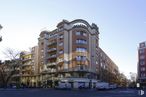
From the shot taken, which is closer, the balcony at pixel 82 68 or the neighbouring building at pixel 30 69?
the balcony at pixel 82 68

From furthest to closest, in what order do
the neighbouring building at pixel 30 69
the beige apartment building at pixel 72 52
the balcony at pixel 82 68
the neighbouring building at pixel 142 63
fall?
the neighbouring building at pixel 142 63 < the neighbouring building at pixel 30 69 < the beige apartment building at pixel 72 52 < the balcony at pixel 82 68

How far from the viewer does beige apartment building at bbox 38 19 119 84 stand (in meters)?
88.9

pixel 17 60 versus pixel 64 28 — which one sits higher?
pixel 64 28

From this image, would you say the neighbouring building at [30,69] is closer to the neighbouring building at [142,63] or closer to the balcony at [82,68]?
the balcony at [82,68]

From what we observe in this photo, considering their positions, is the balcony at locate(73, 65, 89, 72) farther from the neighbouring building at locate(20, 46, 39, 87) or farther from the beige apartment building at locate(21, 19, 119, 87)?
the neighbouring building at locate(20, 46, 39, 87)

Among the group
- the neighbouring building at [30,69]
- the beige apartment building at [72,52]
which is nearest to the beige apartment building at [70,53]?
the beige apartment building at [72,52]

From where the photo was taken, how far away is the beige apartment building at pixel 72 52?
3501 inches

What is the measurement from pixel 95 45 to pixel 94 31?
4898mm

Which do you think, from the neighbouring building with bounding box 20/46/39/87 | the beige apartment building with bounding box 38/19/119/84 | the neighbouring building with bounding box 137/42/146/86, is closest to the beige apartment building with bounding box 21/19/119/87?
the beige apartment building with bounding box 38/19/119/84

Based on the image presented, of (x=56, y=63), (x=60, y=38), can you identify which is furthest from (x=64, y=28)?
(x=56, y=63)

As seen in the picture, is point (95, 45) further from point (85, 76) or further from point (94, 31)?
point (85, 76)

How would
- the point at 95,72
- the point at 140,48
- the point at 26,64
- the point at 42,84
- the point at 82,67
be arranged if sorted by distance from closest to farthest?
the point at 82,67, the point at 95,72, the point at 42,84, the point at 26,64, the point at 140,48

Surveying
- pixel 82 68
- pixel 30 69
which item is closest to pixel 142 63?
pixel 30 69

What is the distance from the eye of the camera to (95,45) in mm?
Answer: 98625
